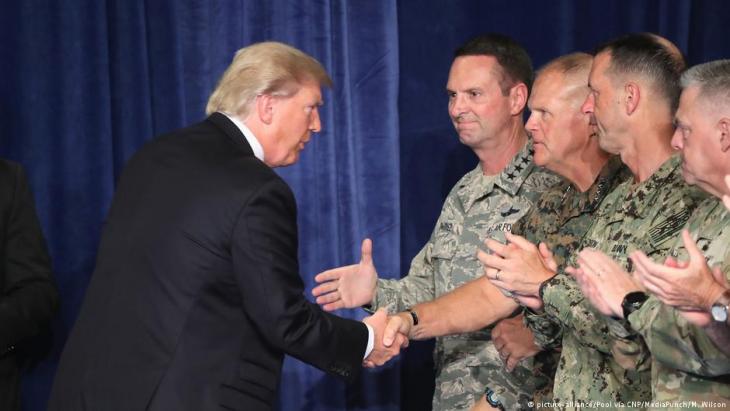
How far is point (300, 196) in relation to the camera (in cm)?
380

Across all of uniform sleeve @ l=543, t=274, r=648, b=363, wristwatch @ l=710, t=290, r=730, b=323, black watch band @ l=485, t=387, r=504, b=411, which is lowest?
black watch band @ l=485, t=387, r=504, b=411

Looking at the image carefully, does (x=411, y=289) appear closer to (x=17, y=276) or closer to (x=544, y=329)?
(x=544, y=329)

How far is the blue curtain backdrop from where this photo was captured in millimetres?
3684

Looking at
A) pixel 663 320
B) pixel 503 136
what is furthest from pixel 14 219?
pixel 663 320

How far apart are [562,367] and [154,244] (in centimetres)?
109

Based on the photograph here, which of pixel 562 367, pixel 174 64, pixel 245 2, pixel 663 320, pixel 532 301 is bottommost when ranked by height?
pixel 562 367

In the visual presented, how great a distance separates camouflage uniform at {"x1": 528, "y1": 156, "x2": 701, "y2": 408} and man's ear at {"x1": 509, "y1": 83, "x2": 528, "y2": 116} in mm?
899

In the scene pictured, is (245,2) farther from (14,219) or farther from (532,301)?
(532,301)

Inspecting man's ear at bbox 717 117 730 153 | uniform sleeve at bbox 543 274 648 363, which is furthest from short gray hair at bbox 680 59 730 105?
uniform sleeve at bbox 543 274 648 363

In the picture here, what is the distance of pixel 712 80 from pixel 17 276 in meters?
2.25

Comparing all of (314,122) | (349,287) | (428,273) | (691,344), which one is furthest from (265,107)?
(691,344)

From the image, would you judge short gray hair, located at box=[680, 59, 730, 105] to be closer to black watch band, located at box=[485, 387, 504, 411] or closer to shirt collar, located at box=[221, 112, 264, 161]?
shirt collar, located at box=[221, 112, 264, 161]

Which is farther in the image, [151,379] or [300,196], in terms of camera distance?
[300,196]

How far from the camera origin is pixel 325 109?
3748 millimetres
